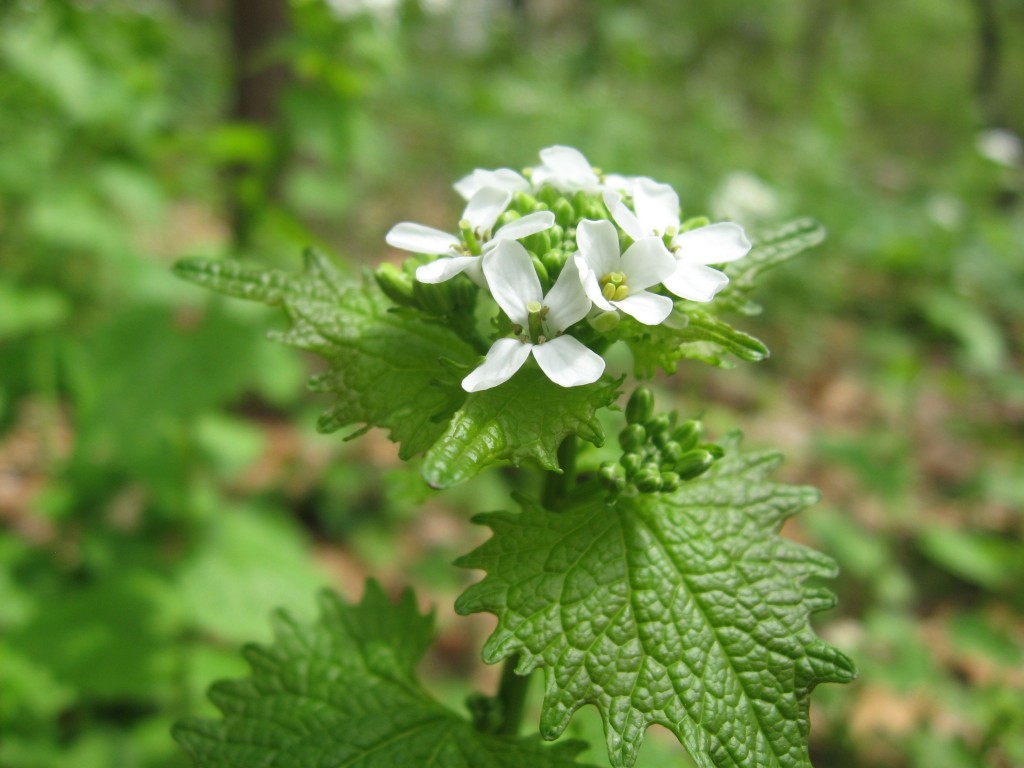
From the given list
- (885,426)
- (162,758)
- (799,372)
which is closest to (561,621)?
(162,758)

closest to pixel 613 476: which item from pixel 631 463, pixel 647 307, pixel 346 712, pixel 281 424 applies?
pixel 631 463

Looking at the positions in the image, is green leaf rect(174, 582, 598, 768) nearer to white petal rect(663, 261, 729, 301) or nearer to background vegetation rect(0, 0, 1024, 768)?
background vegetation rect(0, 0, 1024, 768)

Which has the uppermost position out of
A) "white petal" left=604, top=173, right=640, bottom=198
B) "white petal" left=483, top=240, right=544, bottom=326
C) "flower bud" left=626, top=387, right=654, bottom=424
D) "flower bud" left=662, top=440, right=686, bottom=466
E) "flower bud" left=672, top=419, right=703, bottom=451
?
"white petal" left=604, top=173, right=640, bottom=198

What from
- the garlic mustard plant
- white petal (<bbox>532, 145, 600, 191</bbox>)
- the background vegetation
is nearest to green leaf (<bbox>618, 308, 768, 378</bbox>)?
the garlic mustard plant

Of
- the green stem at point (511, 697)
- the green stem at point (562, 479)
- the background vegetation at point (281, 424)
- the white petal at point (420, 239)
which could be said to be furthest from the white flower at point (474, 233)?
the green stem at point (511, 697)

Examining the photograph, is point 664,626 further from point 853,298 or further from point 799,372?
point 853,298

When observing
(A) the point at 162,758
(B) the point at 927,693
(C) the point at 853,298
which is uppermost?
(C) the point at 853,298
